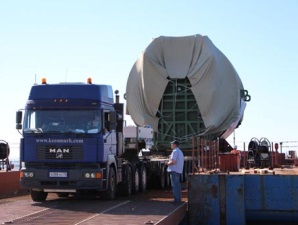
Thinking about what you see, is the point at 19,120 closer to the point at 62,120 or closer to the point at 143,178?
the point at 62,120

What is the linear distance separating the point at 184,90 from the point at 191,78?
49 cm

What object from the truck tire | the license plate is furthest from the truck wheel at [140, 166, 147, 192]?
the license plate

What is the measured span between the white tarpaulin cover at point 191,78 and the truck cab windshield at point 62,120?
18.9 feet

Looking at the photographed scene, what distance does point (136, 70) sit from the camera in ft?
63.7

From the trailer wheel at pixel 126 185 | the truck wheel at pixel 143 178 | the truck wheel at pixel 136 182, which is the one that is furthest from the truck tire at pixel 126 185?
the truck wheel at pixel 143 178

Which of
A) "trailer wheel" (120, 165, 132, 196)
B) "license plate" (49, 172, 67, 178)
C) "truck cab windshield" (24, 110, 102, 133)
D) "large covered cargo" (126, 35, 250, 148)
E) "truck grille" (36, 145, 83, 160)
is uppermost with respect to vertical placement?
"large covered cargo" (126, 35, 250, 148)

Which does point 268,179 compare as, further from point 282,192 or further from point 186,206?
Answer: point 186,206

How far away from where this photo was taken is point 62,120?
1340 centimetres

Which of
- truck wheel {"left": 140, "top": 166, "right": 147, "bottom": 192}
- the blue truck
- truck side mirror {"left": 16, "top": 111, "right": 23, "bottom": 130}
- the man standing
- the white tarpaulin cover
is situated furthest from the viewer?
the white tarpaulin cover

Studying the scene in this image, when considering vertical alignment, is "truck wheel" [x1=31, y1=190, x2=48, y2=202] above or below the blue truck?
below

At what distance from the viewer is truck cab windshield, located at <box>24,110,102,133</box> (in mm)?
13352

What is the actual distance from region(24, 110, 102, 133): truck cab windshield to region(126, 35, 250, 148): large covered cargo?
5.76 m

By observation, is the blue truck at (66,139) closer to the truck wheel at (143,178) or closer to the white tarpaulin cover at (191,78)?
the truck wheel at (143,178)

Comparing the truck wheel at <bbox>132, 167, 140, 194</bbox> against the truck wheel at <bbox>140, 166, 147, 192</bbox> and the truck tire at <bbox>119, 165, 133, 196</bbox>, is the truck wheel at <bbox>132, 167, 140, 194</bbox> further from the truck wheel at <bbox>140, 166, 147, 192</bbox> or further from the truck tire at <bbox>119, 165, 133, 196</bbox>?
the truck tire at <bbox>119, 165, 133, 196</bbox>
